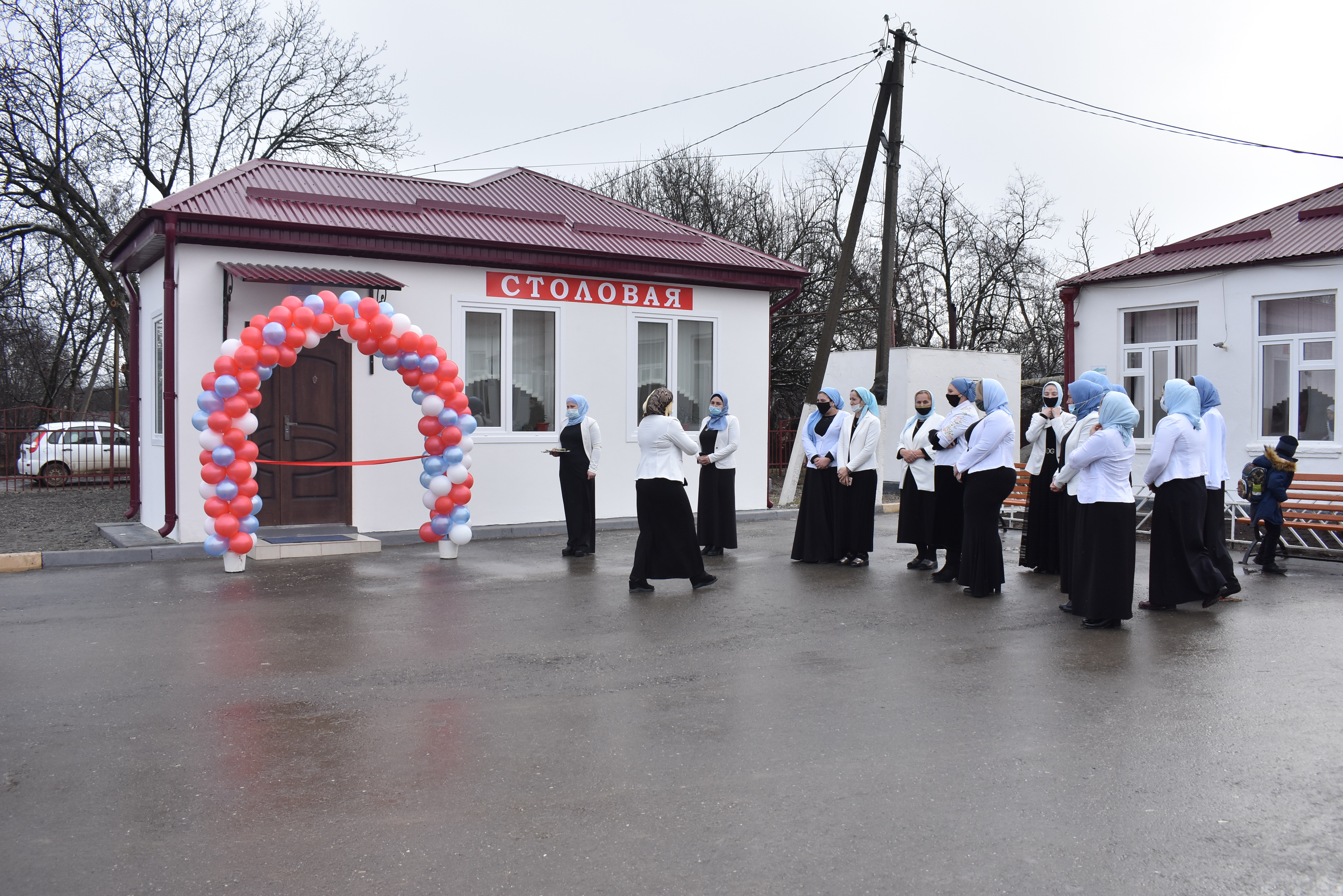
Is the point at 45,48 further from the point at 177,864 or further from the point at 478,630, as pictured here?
the point at 177,864

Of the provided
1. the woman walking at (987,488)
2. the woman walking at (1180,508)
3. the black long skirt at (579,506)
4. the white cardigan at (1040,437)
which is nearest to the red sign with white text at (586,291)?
the black long skirt at (579,506)

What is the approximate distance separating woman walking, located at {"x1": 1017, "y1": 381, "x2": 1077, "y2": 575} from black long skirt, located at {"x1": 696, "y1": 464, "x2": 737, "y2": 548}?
302 centimetres

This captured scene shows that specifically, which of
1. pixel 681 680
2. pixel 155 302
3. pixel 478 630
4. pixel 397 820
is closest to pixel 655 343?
pixel 155 302

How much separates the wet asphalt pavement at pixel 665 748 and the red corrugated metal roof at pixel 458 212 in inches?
221

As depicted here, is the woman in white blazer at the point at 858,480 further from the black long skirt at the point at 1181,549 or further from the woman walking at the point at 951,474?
the black long skirt at the point at 1181,549

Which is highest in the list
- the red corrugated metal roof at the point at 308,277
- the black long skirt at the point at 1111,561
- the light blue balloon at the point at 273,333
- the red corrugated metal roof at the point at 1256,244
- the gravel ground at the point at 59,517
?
the red corrugated metal roof at the point at 1256,244

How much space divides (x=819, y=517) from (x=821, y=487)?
0.31m

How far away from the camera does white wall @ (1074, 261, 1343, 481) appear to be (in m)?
14.9

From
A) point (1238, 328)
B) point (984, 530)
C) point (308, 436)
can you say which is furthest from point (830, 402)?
point (1238, 328)

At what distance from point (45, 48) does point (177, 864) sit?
1034 inches

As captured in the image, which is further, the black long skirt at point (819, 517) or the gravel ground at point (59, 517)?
the gravel ground at point (59, 517)

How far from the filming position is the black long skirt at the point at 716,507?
1148 centimetres

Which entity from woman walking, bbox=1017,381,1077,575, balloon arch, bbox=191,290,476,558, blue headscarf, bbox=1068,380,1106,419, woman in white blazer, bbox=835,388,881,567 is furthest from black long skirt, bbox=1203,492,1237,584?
balloon arch, bbox=191,290,476,558

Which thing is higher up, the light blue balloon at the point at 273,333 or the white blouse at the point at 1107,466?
the light blue balloon at the point at 273,333
